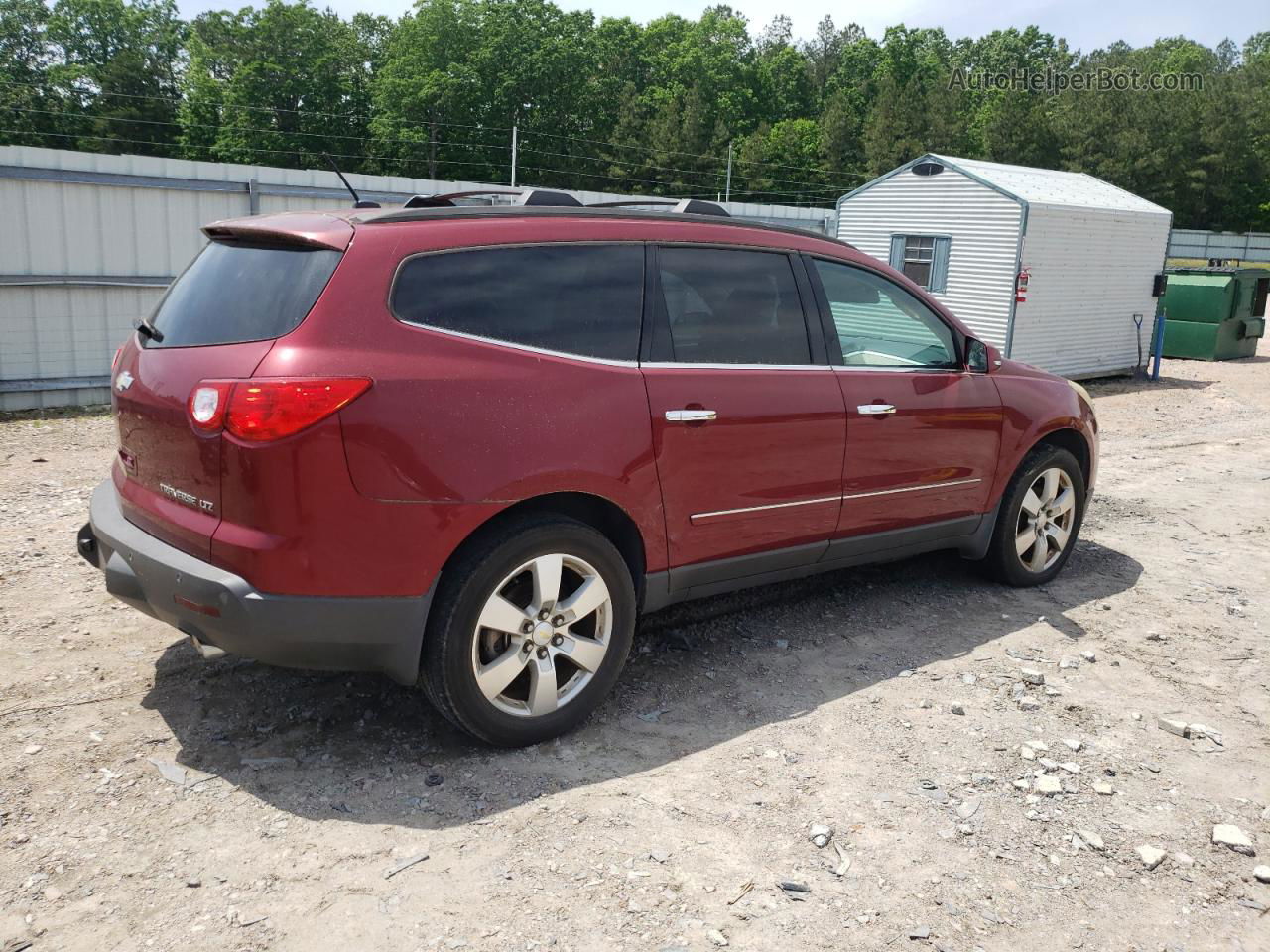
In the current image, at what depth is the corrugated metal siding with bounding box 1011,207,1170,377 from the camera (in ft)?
47.8

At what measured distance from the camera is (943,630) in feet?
16.4

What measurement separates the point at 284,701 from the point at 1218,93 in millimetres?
83059

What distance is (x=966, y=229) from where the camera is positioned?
14.9m

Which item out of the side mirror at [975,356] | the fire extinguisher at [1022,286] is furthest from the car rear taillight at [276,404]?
the fire extinguisher at [1022,286]

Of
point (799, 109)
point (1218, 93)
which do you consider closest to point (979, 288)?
point (1218, 93)

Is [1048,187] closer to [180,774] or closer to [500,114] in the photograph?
[180,774]

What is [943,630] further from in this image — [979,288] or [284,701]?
[979,288]

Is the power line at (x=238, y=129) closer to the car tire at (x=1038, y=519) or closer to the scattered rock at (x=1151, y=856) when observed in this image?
the car tire at (x=1038, y=519)

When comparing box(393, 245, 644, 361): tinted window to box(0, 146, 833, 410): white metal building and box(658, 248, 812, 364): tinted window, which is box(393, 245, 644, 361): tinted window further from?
box(0, 146, 833, 410): white metal building

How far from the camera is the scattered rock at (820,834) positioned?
3188 millimetres

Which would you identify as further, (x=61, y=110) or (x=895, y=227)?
(x=61, y=110)

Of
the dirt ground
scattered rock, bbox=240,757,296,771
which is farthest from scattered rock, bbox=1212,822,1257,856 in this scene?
scattered rock, bbox=240,757,296,771

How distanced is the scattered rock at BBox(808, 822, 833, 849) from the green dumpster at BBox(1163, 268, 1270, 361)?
18.2 metres

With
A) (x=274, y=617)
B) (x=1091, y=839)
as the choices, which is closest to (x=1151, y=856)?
(x=1091, y=839)
